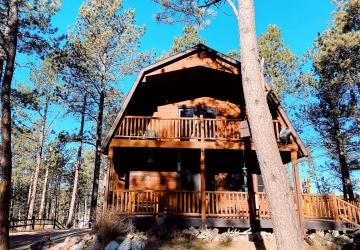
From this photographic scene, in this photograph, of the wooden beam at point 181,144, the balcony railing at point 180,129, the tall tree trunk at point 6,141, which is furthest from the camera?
the balcony railing at point 180,129

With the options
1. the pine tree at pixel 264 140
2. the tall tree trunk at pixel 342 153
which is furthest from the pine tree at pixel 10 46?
the tall tree trunk at pixel 342 153

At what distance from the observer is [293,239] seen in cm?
606

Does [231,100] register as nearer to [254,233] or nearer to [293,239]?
[254,233]

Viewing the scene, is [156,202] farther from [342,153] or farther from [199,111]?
[342,153]

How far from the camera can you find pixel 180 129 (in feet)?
49.2

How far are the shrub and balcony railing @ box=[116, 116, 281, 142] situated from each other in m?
3.55

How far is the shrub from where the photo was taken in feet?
37.5

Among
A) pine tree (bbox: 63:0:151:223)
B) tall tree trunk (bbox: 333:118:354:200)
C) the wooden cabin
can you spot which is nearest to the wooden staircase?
the wooden cabin

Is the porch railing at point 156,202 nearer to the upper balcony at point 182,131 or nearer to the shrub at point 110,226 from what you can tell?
the shrub at point 110,226

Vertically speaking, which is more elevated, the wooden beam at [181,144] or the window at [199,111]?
the window at [199,111]

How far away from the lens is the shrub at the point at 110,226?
11.4 m

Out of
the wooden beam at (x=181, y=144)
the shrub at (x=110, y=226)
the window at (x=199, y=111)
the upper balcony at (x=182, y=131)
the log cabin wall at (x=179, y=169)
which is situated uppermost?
the window at (x=199, y=111)

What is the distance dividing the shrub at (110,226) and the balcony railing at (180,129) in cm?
355

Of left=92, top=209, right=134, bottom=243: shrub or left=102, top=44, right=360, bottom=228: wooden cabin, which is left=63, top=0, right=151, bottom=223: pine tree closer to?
left=102, top=44, right=360, bottom=228: wooden cabin
